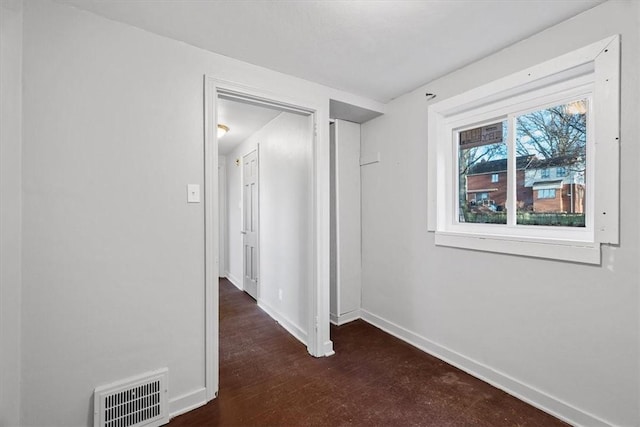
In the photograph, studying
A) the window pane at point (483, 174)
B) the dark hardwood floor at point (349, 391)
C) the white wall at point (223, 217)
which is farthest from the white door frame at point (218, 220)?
the white wall at point (223, 217)

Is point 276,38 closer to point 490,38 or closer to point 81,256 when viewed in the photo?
point 490,38

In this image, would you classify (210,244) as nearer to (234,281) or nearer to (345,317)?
(345,317)

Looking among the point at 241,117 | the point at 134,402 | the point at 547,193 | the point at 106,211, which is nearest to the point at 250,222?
the point at 241,117

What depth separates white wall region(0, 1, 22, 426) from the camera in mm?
1263

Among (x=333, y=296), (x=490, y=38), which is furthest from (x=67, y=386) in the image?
(x=490, y=38)

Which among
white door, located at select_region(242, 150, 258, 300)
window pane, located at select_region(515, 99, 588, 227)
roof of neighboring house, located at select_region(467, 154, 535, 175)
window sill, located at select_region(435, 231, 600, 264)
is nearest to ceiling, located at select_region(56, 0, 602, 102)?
window pane, located at select_region(515, 99, 588, 227)

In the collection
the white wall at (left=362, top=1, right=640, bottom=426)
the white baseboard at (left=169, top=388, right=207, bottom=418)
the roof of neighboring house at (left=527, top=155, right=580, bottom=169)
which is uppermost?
the roof of neighboring house at (left=527, top=155, right=580, bottom=169)

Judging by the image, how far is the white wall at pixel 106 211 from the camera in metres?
1.41

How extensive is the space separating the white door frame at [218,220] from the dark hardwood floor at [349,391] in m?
0.20

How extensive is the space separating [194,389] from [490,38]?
3006mm

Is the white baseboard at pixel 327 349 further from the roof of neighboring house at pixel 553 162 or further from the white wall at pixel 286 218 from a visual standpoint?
the roof of neighboring house at pixel 553 162

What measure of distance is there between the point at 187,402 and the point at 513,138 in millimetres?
2903

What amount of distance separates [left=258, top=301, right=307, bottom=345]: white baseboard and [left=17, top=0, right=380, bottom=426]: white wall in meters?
1.05

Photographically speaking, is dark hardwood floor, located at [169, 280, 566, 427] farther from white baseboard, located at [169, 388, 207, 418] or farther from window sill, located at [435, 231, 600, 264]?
window sill, located at [435, 231, 600, 264]
